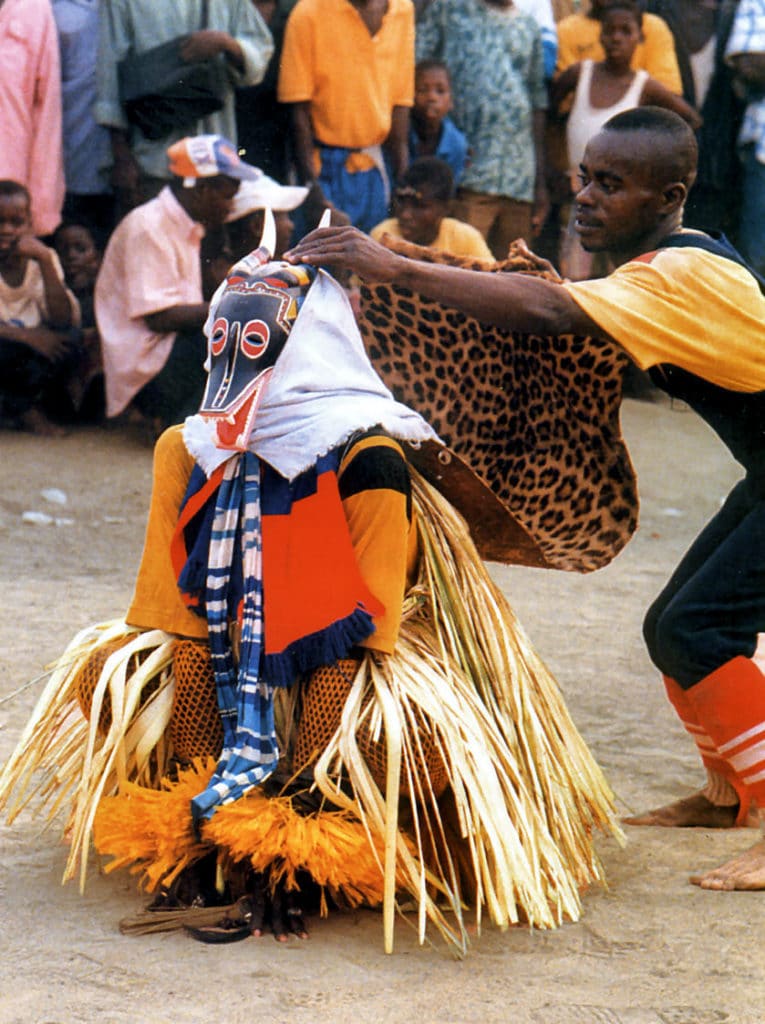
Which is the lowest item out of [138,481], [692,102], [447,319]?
[138,481]

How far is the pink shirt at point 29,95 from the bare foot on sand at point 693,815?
4.59 m

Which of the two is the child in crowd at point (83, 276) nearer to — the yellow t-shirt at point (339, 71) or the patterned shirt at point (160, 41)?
the patterned shirt at point (160, 41)

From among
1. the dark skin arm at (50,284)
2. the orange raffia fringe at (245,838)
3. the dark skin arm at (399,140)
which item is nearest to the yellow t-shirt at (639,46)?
the dark skin arm at (399,140)

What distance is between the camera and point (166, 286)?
7.00 meters

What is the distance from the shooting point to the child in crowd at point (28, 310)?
6.98 meters

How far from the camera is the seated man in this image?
6715mm

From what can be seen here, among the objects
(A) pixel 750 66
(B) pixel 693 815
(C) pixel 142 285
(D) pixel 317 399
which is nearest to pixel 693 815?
(B) pixel 693 815

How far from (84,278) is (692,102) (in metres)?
3.42

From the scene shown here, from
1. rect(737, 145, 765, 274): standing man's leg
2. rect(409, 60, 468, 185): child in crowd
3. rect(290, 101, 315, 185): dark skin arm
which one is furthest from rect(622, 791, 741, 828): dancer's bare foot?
rect(737, 145, 765, 274): standing man's leg

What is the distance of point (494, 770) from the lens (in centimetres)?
305

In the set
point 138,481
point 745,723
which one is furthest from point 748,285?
point 138,481

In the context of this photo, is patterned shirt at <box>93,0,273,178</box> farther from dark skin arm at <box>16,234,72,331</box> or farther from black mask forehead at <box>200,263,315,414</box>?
black mask forehead at <box>200,263,315,414</box>

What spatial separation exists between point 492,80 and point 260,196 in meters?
1.65

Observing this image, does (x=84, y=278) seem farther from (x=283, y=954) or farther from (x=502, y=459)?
(x=283, y=954)
